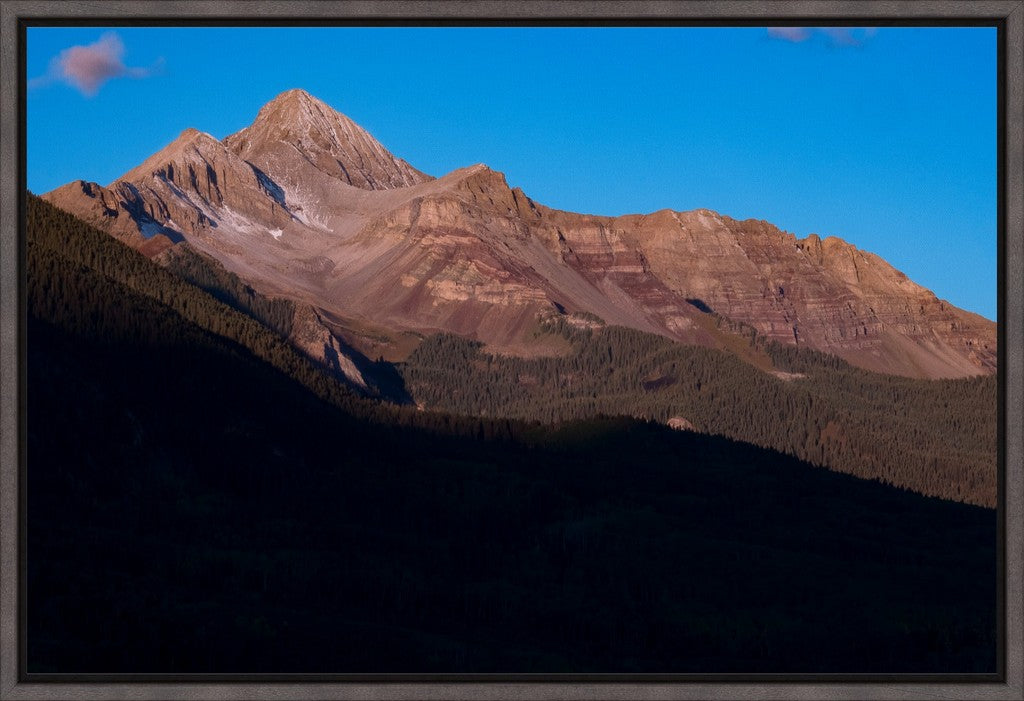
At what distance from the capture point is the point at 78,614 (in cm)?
18225

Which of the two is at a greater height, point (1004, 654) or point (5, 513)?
point (5, 513)

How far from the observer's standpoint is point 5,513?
78688mm

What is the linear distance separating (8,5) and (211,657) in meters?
109

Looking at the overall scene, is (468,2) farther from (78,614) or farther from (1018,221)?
(78,614)

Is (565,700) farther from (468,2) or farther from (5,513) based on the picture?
(468,2)

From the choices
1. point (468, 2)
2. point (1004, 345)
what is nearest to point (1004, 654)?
point (1004, 345)

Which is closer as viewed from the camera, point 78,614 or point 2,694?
point 2,694

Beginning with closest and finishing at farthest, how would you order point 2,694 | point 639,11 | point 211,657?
1. point 2,694
2. point 639,11
3. point 211,657

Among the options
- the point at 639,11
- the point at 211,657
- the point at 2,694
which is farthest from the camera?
the point at 211,657

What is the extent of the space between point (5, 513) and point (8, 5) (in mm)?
21806

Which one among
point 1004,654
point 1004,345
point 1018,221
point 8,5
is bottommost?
point 1004,654

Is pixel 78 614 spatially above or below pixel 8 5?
below

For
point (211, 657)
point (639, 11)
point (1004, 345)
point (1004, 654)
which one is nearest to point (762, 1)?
point (639, 11)

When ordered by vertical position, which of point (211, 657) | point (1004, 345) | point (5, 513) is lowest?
point (211, 657)
